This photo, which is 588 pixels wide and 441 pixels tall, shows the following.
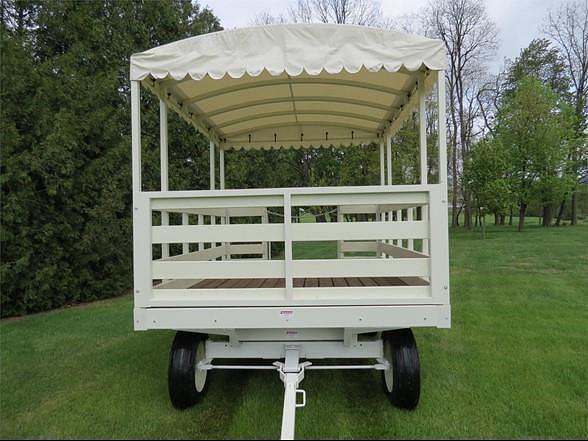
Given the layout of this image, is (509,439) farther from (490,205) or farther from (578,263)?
(490,205)

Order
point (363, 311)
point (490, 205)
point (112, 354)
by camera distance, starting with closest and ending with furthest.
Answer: point (363, 311)
point (112, 354)
point (490, 205)

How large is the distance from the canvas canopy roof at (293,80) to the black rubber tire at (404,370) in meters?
1.88

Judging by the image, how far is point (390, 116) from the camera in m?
4.50

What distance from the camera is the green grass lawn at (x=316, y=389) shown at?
9.15 feet

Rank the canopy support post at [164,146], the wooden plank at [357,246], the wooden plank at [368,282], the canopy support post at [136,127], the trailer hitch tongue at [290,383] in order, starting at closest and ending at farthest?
1. the trailer hitch tongue at [290,383]
2. the canopy support post at [136,127]
3. the wooden plank at [368,282]
4. the canopy support post at [164,146]
5. the wooden plank at [357,246]

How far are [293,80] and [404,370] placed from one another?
8.58 feet

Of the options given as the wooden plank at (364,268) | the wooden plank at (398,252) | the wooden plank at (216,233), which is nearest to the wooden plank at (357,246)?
the wooden plank at (398,252)

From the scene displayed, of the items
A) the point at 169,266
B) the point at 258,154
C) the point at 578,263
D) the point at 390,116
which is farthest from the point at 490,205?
the point at 169,266

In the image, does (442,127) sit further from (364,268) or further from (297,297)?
(297,297)

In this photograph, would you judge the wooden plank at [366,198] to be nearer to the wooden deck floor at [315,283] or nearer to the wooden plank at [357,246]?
the wooden deck floor at [315,283]

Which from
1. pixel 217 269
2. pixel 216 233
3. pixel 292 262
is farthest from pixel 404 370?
pixel 216 233

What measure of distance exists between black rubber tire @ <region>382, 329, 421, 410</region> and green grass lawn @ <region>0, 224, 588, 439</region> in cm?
12

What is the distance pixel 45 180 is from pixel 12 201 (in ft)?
1.96

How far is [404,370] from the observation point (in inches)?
112
